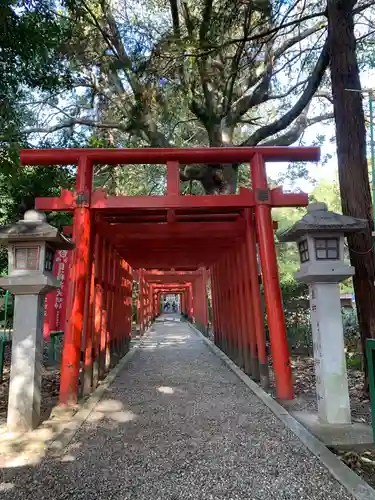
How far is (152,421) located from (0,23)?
4.63 meters

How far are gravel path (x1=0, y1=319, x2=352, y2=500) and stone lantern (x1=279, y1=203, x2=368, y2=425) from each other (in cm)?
64

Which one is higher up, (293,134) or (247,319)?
(293,134)

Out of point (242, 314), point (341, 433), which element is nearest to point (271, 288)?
point (341, 433)

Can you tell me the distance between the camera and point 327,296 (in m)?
4.18

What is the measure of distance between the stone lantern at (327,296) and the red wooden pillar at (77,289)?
9.01 ft

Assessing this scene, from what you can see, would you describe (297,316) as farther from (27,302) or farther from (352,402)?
(27,302)

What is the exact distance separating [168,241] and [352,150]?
12.7 feet

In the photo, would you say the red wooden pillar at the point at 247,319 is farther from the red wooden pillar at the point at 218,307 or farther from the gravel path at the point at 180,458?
the red wooden pillar at the point at 218,307

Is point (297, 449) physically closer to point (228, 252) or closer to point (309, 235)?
point (309, 235)

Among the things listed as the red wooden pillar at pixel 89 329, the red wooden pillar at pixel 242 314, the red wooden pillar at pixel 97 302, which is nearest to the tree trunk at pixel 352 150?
the red wooden pillar at pixel 242 314

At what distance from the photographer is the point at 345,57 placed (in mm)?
5117

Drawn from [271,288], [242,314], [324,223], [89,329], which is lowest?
[89,329]

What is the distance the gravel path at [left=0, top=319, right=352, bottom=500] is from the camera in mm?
2668

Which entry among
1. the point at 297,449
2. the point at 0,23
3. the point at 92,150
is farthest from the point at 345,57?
the point at 297,449
